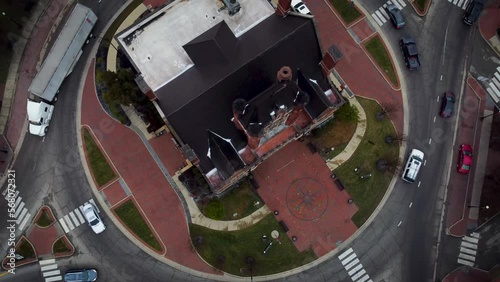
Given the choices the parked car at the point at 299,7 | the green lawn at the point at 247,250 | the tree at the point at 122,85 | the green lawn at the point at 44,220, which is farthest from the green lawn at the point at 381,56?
the green lawn at the point at 44,220

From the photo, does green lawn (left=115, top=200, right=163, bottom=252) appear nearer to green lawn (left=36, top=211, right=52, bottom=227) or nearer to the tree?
green lawn (left=36, top=211, right=52, bottom=227)

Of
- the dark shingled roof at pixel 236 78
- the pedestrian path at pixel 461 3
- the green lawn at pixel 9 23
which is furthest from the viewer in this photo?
the pedestrian path at pixel 461 3

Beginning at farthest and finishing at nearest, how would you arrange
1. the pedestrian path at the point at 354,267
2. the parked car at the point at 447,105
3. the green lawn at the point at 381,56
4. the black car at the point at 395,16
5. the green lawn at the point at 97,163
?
the green lawn at the point at 381,56 → the black car at the point at 395,16 → the parked car at the point at 447,105 → the green lawn at the point at 97,163 → the pedestrian path at the point at 354,267

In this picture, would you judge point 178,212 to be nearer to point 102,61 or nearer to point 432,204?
point 102,61

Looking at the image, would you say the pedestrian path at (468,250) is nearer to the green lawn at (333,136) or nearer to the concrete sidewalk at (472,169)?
the concrete sidewalk at (472,169)

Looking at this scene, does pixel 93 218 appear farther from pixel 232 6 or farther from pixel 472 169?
pixel 472 169

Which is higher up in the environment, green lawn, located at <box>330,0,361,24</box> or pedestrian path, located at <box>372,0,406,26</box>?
green lawn, located at <box>330,0,361,24</box>

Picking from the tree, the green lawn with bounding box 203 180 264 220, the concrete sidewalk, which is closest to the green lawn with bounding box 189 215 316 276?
the green lawn with bounding box 203 180 264 220

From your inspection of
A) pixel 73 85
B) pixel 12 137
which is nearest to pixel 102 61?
pixel 73 85
